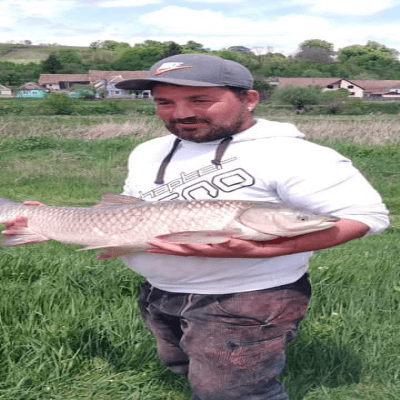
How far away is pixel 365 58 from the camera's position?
110250 mm

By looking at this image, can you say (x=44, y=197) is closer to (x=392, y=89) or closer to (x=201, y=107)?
(x=201, y=107)

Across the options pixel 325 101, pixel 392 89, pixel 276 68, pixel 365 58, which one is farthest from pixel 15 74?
pixel 365 58

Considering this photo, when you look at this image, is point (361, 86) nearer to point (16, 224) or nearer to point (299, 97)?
point (299, 97)

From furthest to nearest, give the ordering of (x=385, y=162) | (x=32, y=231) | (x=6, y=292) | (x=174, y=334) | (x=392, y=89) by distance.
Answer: (x=392, y=89) → (x=385, y=162) → (x=6, y=292) → (x=174, y=334) → (x=32, y=231)

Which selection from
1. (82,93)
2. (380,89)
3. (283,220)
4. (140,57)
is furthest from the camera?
(140,57)

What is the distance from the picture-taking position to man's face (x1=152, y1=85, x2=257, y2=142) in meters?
2.03

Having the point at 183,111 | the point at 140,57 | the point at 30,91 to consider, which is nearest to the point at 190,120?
the point at 183,111

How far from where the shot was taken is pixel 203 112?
80.0 inches

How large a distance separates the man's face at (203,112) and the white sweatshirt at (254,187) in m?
0.05

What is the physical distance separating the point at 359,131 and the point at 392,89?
73357mm

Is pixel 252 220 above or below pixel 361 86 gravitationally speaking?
above

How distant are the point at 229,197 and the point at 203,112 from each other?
1.11 ft

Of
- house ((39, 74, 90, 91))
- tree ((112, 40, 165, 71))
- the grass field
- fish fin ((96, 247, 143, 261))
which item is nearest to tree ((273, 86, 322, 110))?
tree ((112, 40, 165, 71))

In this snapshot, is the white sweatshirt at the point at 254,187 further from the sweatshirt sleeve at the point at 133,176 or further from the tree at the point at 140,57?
the tree at the point at 140,57
